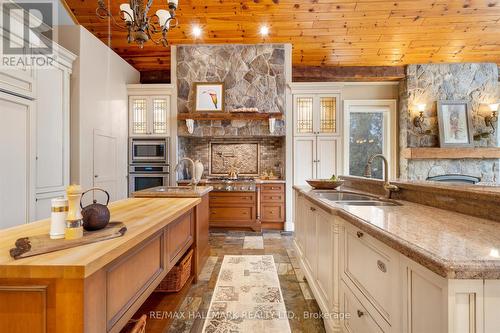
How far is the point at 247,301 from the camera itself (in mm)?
2223

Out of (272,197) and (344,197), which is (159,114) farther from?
(344,197)

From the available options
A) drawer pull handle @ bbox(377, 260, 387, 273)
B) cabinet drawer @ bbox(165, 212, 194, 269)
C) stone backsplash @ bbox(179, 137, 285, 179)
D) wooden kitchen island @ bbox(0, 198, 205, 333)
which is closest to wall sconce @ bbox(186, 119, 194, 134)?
stone backsplash @ bbox(179, 137, 285, 179)

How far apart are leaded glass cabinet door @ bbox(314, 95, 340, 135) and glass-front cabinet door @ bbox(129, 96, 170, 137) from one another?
2.93 meters

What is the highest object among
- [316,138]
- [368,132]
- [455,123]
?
[455,123]

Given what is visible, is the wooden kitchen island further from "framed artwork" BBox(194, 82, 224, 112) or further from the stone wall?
the stone wall

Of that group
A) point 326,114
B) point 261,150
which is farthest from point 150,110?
point 326,114

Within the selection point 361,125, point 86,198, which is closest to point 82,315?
point 86,198

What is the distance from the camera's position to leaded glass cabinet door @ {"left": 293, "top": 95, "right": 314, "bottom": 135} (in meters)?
4.84

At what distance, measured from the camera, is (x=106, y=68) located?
13.9 ft

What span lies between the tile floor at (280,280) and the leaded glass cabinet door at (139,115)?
2.50 metres

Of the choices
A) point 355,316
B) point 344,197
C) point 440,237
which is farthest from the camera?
point 344,197

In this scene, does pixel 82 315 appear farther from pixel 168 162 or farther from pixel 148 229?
pixel 168 162

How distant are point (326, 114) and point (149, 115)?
3470mm

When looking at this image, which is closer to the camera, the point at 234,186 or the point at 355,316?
the point at 355,316
